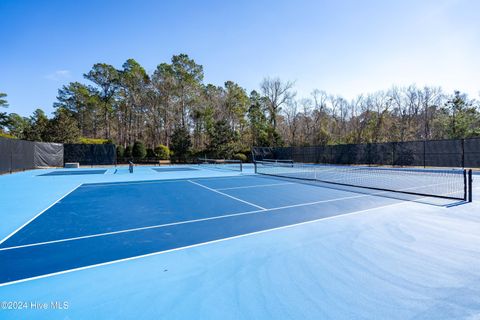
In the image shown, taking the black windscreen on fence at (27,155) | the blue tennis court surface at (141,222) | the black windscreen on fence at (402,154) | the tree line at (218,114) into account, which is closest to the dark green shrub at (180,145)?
the tree line at (218,114)

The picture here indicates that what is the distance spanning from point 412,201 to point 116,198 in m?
8.47

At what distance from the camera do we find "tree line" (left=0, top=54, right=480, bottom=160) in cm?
2878

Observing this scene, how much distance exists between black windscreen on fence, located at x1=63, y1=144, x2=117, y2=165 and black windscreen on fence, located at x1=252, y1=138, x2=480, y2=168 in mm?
19318

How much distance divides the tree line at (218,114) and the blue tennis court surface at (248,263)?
24337 millimetres

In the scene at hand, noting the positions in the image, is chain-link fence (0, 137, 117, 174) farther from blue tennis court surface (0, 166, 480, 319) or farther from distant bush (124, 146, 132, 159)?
blue tennis court surface (0, 166, 480, 319)

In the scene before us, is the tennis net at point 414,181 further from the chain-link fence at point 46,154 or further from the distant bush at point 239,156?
the chain-link fence at point 46,154

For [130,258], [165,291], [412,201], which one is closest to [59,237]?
[130,258]

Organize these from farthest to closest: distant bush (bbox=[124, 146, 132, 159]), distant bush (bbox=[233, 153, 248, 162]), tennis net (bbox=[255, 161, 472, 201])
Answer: distant bush (bbox=[233, 153, 248, 162]), distant bush (bbox=[124, 146, 132, 159]), tennis net (bbox=[255, 161, 472, 201])

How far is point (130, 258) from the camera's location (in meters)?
3.15

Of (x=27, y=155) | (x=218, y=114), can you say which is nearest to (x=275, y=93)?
(x=218, y=114)

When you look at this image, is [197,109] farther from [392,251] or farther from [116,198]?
[392,251]

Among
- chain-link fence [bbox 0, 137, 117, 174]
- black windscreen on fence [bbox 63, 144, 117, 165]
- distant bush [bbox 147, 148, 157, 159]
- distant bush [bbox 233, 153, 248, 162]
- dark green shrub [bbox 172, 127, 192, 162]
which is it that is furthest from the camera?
distant bush [bbox 233, 153, 248, 162]

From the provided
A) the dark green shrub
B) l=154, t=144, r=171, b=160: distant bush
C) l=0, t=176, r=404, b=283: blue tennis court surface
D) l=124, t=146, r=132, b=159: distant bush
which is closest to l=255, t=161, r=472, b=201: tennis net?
l=0, t=176, r=404, b=283: blue tennis court surface

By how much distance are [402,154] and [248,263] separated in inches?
801
